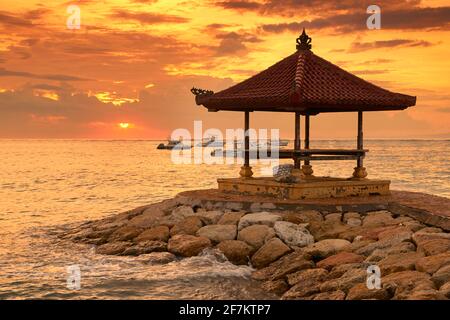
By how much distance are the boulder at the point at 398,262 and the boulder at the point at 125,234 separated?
7.21 metres

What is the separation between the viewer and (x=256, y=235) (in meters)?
14.2

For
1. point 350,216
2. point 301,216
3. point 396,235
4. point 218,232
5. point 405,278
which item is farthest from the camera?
point 350,216

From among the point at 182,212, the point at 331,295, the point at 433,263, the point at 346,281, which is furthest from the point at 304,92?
the point at 331,295

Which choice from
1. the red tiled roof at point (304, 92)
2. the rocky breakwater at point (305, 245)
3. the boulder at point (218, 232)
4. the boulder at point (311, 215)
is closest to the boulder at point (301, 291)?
the rocky breakwater at point (305, 245)

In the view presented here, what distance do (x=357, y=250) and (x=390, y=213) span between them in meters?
3.06

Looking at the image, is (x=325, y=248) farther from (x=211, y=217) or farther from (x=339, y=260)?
(x=211, y=217)

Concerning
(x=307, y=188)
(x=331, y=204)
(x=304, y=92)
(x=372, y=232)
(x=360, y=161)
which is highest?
(x=304, y=92)

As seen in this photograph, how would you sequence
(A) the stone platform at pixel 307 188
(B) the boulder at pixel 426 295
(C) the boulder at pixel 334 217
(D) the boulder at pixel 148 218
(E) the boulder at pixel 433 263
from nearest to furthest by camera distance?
(B) the boulder at pixel 426 295, (E) the boulder at pixel 433 263, (C) the boulder at pixel 334 217, (A) the stone platform at pixel 307 188, (D) the boulder at pixel 148 218

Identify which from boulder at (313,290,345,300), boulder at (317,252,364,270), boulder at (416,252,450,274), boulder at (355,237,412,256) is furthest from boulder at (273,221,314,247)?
boulder at (416,252,450,274)

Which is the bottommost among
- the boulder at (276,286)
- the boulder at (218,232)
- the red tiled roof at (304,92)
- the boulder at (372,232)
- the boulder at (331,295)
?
the boulder at (276,286)

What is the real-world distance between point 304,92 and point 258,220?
3.77m

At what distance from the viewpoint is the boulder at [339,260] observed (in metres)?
11.9

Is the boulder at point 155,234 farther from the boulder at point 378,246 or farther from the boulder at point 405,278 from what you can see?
the boulder at point 405,278
